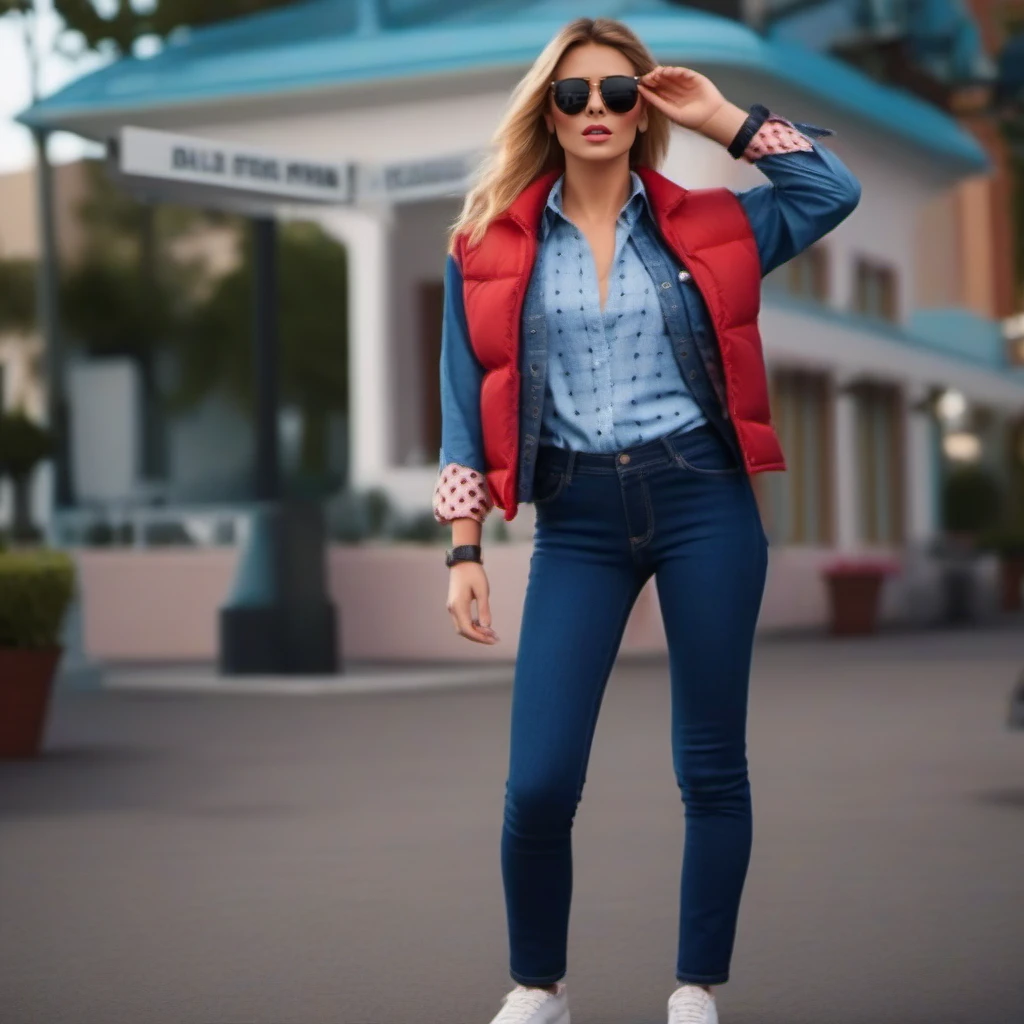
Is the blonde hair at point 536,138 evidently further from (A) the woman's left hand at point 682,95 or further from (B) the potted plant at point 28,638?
(B) the potted plant at point 28,638

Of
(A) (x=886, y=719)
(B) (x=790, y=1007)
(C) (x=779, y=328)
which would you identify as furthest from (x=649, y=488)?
(C) (x=779, y=328)

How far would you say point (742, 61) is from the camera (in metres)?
20.9

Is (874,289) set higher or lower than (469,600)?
higher

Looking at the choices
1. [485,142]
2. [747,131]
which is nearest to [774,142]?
[747,131]

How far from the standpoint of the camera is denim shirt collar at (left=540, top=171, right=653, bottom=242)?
14.7ft

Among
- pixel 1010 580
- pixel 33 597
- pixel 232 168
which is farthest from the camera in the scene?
pixel 1010 580

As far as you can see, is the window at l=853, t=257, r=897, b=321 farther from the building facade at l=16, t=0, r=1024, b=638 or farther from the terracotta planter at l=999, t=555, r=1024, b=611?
the terracotta planter at l=999, t=555, r=1024, b=611

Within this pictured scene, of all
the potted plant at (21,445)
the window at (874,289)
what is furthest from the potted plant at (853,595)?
the potted plant at (21,445)

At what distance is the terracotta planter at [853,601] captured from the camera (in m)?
23.7

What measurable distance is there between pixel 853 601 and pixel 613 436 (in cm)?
1964

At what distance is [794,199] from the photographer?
4.48m

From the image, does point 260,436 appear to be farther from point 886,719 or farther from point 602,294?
point 602,294

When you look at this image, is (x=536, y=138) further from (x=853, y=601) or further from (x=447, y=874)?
(x=853, y=601)

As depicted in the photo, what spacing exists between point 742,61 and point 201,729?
10.1 metres
